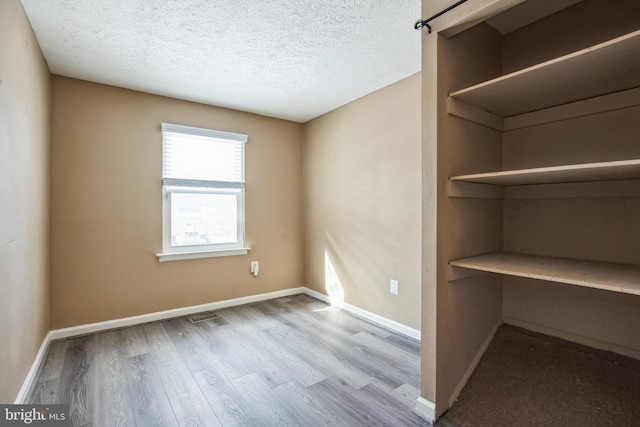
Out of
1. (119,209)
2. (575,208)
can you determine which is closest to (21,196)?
(119,209)

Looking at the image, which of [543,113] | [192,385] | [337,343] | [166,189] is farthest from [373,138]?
[192,385]

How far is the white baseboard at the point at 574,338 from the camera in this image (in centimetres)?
152

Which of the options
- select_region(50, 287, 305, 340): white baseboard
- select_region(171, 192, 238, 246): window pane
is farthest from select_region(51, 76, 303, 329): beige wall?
select_region(171, 192, 238, 246): window pane

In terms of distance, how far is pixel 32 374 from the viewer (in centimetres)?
201

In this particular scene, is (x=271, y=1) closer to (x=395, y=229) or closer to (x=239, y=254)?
(x=395, y=229)

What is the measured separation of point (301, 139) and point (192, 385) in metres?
3.11

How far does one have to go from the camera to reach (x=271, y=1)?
177 centimetres

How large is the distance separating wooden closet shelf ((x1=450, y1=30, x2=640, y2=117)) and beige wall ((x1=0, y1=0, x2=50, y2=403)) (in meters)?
2.37

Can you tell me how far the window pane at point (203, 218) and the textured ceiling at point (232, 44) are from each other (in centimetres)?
110

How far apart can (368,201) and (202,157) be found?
1.88 meters

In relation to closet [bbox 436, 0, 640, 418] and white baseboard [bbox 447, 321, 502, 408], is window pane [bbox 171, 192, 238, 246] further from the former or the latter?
white baseboard [bbox 447, 321, 502, 408]

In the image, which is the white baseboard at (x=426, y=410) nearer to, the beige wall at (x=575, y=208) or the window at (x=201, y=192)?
the beige wall at (x=575, y=208)

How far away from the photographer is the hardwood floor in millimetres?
1720

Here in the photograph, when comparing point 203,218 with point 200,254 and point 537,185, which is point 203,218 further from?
point 537,185
